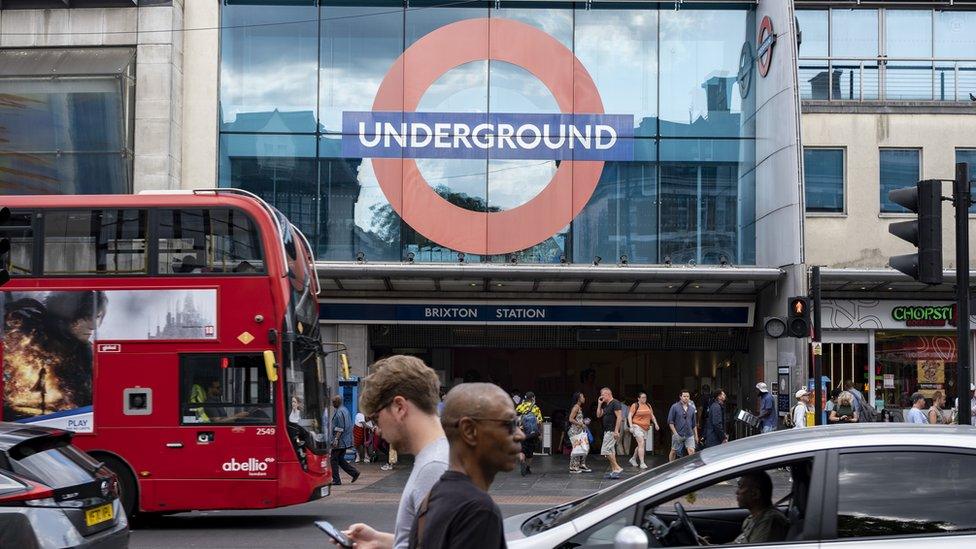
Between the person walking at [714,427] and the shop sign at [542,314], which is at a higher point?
the shop sign at [542,314]

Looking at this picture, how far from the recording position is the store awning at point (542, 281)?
974 inches

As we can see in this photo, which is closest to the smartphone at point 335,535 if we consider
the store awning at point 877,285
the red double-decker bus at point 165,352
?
the red double-decker bus at point 165,352

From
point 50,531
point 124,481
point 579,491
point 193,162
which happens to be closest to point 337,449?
point 579,491

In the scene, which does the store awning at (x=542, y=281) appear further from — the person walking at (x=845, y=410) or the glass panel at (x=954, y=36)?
the glass panel at (x=954, y=36)

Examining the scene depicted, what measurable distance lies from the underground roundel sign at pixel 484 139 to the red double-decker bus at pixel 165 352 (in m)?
11.9

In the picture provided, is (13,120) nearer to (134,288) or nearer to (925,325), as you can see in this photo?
(134,288)

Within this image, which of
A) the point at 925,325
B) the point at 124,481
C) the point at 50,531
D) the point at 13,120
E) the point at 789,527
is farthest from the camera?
the point at 925,325

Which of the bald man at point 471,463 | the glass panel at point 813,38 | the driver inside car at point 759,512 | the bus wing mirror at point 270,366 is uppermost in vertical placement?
the glass panel at point 813,38

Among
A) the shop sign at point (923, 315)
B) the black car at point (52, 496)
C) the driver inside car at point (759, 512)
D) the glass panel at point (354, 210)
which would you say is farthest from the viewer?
the shop sign at point (923, 315)

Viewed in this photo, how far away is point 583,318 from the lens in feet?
90.2

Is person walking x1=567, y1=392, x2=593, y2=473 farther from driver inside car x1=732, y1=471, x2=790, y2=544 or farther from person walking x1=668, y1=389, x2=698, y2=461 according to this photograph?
driver inside car x1=732, y1=471, x2=790, y2=544

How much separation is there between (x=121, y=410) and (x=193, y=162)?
12957 millimetres

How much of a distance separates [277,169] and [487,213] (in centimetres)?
475

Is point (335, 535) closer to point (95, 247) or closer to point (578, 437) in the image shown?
point (95, 247)
